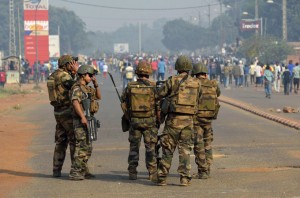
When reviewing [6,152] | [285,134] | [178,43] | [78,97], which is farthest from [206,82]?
[178,43]

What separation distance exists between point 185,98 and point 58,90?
200 centimetres

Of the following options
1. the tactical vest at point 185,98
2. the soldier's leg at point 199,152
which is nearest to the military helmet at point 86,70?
the tactical vest at point 185,98

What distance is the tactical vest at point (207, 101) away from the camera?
12430 mm

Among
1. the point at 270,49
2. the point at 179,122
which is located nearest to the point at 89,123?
the point at 179,122

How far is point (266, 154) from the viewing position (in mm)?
15523

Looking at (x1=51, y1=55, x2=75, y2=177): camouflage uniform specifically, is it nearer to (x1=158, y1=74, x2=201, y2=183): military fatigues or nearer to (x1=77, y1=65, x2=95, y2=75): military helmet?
(x1=77, y1=65, x2=95, y2=75): military helmet

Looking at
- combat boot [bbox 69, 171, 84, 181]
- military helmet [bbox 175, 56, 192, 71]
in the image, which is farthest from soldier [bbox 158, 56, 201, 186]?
combat boot [bbox 69, 171, 84, 181]

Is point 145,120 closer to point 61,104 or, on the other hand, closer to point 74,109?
point 74,109

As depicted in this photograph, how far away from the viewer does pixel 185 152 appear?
38.4ft

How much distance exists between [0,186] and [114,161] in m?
3.16

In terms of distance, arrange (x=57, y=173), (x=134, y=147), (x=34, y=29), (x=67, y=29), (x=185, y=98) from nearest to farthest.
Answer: (x=185, y=98) < (x=134, y=147) < (x=57, y=173) < (x=34, y=29) < (x=67, y=29)

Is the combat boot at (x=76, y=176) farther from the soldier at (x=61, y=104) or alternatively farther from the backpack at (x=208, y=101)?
the backpack at (x=208, y=101)

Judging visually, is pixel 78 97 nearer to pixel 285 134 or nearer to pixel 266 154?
pixel 266 154

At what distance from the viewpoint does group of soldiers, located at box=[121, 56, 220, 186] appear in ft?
38.3
